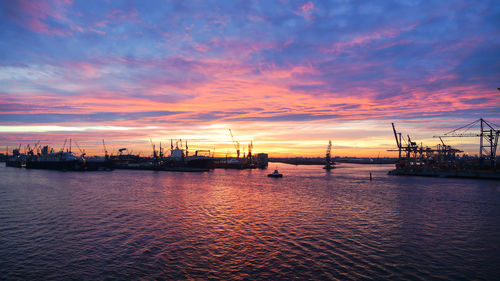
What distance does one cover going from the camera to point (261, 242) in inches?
949

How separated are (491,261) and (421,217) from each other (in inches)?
632

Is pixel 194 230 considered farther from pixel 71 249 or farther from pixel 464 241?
pixel 464 241

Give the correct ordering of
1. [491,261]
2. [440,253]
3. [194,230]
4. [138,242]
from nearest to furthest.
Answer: [491,261]
[440,253]
[138,242]
[194,230]

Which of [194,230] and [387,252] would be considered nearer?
[387,252]

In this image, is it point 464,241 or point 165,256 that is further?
point 464,241

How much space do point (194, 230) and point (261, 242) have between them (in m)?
7.29

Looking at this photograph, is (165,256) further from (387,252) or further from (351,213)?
(351,213)

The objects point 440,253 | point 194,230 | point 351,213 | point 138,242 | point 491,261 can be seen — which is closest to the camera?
point 491,261

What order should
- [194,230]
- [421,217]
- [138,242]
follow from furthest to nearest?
[421,217]
[194,230]
[138,242]

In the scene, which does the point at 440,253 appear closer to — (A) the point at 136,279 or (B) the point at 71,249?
(A) the point at 136,279

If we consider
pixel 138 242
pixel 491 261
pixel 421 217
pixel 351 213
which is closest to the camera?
pixel 491 261

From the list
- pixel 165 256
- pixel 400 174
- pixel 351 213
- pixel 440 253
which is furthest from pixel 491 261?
pixel 400 174

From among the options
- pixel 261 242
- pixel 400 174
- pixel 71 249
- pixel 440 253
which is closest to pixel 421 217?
pixel 440 253

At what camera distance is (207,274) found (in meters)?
17.2
